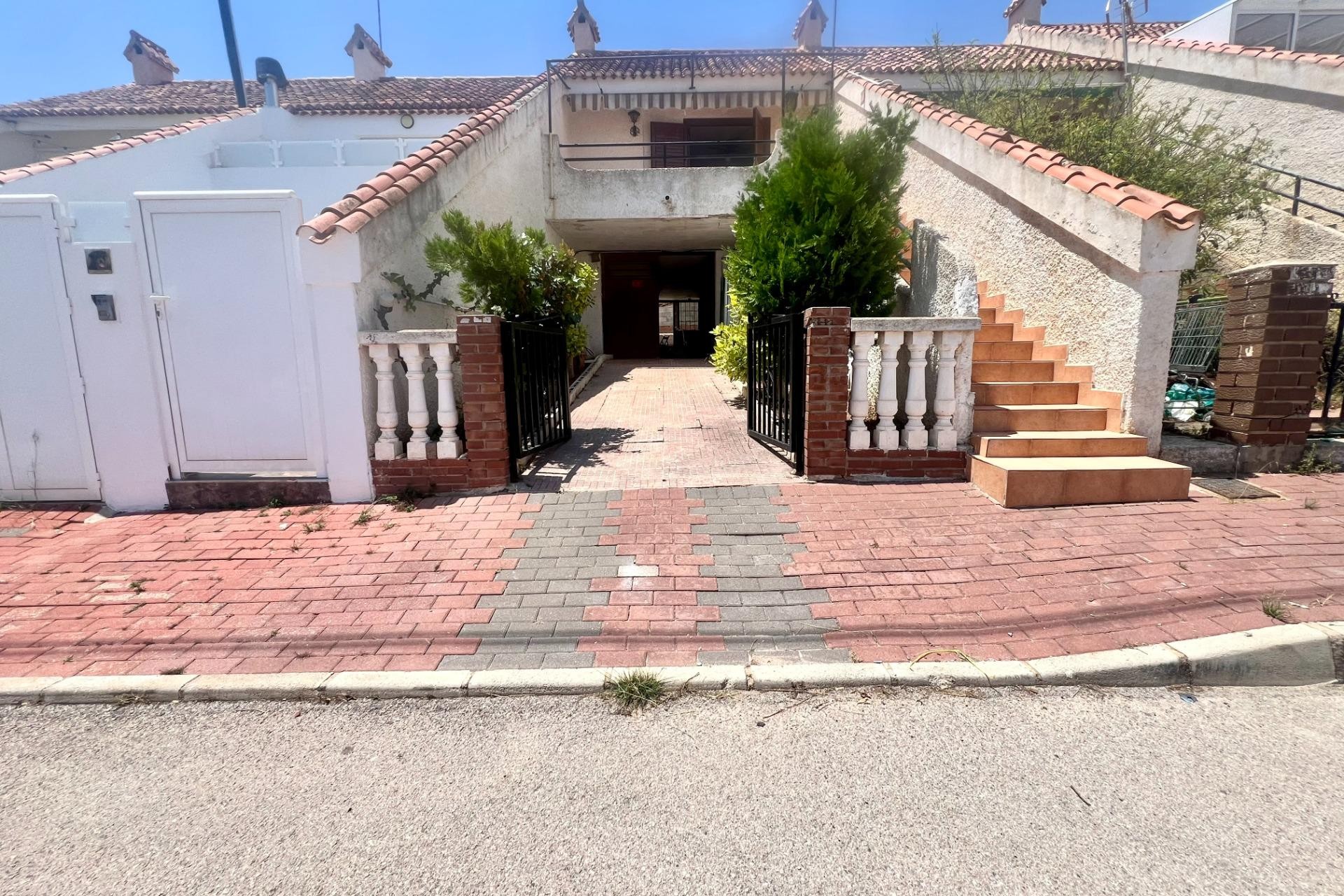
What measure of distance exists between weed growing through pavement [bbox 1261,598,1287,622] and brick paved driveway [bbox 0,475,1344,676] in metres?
0.04

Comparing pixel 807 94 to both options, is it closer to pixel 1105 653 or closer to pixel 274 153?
pixel 274 153

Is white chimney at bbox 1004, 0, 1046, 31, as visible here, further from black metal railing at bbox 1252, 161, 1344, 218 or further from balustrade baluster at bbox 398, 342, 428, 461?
balustrade baluster at bbox 398, 342, 428, 461

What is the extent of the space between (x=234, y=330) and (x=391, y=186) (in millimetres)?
1812

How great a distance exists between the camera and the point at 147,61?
1650 centimetres

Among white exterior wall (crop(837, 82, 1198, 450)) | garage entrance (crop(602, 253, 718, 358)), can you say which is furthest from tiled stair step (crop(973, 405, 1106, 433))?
garage entrance (crop(602, 253, 718, 358))

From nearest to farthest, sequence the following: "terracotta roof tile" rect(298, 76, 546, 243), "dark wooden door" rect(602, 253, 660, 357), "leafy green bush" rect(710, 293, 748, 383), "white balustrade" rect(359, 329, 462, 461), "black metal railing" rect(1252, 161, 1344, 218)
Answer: "terracotta roof tile" rect(298, 76, 546, 243), "white balustrade" rect(359, 329, 462, 461), "leafy green bush" rect(710, 293, 748, 383), "black metal railing" rect(1252, 161, 1344, 218), "dark wooden door" rect(602, 253, 660, 357)

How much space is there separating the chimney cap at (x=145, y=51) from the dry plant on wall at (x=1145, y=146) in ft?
65.3

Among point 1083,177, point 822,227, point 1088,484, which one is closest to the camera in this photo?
point 1088,484

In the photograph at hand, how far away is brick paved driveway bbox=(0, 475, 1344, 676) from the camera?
2920 mm

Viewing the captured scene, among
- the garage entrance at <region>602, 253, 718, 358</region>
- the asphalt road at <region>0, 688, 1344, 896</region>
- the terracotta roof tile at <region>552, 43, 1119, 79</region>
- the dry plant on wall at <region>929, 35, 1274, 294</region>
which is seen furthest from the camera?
the garage entrance at <region>602, 253, 718, 358</region>

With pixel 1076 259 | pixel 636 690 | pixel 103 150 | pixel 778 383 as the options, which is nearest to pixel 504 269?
pixel 778 383

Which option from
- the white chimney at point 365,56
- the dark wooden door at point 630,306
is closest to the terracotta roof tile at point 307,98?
the white chimney at point 365,56

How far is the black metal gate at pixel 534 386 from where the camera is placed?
489 centimetres

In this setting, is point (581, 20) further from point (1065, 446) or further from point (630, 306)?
point (1065, 446)
